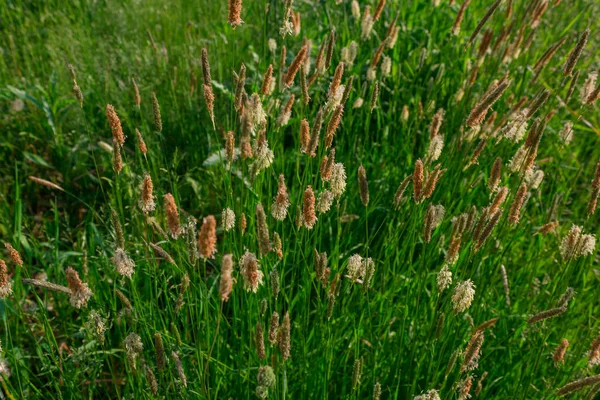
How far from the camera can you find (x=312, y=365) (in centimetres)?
169

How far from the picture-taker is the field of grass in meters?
1.51

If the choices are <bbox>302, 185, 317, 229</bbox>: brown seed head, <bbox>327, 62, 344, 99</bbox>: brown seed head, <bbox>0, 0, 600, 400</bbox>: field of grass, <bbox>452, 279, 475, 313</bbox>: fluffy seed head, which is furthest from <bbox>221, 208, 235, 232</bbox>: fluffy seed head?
<bbox>452, 279, 475, 313</bbox>: fluffy seed head

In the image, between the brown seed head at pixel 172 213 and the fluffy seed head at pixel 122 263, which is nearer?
the brown seed head at pixel 172 213

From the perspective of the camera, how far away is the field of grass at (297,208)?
1.51m

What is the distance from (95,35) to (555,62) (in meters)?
2.83

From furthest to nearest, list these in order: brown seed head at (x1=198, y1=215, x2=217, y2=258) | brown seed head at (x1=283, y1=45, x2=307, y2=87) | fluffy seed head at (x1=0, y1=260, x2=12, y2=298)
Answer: brown seed head at (x1=283, y1=45, x2=307, y2=87) < fluffy seed head at (x1=0, y1=260, x2=12, y2=298) < brown seed head at (x1=198, y1=215, x2=217, y2=258)

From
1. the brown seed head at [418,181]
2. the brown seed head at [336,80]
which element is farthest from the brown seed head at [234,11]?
the brown seed head at [418,181]

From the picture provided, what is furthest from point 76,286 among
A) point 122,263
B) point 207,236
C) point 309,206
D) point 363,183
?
point 363,183

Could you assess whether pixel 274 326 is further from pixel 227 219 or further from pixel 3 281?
pixel 3 281

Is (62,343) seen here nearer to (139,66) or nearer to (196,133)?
(196,133)

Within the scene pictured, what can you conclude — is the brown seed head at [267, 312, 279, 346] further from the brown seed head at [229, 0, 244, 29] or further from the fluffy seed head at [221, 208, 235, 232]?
the brown seed head at [229, 0, 244, 29]

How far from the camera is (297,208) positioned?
156 centimetres

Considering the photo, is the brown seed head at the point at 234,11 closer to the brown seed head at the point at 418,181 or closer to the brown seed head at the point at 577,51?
the brown seed head at the point at 418,181

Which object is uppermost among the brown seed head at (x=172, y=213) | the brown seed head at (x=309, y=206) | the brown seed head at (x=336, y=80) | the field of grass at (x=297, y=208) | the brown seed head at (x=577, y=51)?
the brown seed head at (x=577, y=51)
